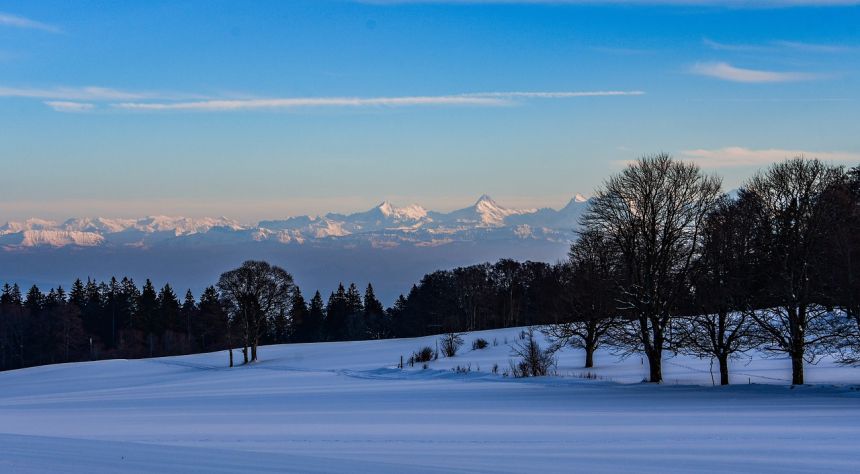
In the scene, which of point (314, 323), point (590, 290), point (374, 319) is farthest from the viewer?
point (314, 323)

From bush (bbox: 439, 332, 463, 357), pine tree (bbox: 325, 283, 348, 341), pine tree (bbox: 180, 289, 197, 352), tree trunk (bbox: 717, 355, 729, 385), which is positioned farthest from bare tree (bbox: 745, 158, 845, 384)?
pine tree (bbox: 180, 289, 197, 352)

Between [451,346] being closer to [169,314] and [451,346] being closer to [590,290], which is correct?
[590,290]

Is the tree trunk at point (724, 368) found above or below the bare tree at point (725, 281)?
below

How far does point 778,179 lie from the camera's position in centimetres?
2897

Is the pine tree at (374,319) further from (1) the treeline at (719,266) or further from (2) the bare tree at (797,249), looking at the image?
(2) the bare tree at (797,249)

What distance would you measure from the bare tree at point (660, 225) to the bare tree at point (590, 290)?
1540mm

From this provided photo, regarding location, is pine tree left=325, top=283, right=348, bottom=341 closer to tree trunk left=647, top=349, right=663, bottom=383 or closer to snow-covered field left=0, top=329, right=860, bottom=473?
snow-covered field left=0, top=329, right=860, bottom=473

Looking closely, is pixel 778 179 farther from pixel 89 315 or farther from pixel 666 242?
pixel 89 315

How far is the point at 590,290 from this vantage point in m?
38.0

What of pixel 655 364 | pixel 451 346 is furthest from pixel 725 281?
pixel 451 346

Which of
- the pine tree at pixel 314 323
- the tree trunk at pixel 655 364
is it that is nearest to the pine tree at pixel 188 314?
the pine tree at pixel 314 323

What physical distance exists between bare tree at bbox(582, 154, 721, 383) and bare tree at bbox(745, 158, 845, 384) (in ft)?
9.24

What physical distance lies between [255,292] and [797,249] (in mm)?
45456

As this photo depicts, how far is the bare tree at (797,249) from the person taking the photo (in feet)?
90.6
